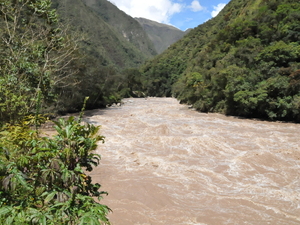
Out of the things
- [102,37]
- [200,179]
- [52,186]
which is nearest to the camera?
[52,186]

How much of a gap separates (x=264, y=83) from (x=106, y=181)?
19.0 metres

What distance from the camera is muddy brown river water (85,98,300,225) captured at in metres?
5.52

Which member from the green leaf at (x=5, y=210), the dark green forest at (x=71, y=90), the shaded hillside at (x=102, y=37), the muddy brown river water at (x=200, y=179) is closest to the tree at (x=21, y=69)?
the dark green forest at (x=71, y=90)

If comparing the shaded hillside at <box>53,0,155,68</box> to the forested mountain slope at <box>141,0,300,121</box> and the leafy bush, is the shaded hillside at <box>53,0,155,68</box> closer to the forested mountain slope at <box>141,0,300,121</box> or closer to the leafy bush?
the forested mountain slope at <box>141,0,300,121</box>

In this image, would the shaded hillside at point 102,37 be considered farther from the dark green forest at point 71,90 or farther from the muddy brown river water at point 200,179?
the muddy brown river water at point 200,179

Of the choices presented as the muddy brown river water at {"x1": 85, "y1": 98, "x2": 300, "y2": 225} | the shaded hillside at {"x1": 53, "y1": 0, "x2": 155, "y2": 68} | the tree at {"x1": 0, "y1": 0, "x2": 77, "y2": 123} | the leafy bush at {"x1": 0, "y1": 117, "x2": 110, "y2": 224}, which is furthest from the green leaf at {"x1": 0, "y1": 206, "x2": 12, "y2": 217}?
the shaded hillside at {"x1": 53, "y1": 0, "x2": 155, "y2": 68}

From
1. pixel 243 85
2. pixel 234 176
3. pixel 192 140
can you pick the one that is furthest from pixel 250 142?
pixel 243 85

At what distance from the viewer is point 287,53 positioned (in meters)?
20.6

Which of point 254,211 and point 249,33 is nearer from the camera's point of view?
point 254,211

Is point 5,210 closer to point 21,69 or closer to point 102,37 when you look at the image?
point 21,69

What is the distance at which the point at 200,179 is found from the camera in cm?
771

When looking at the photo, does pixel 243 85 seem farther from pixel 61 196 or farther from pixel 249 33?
pixel 61 196

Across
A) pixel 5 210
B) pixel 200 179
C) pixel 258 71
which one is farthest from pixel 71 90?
pixel 5 210

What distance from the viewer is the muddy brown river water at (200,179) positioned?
552cm
